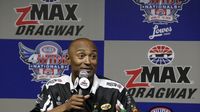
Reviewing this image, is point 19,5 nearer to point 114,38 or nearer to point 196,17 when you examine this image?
point 114,38

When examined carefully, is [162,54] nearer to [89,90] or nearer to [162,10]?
[162,10]

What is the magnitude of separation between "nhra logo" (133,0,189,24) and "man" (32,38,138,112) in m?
0.87

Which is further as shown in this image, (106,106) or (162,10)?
(162,10)

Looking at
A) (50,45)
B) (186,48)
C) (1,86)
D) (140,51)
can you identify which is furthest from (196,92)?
(1,86)

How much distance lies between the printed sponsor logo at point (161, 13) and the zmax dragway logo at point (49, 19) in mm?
376

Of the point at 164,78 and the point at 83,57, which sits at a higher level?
the point at 83,57

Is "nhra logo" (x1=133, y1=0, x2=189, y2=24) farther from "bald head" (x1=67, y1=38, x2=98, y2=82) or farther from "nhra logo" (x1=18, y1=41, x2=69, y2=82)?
"bald head" (x1=67, y1=38, x2=98, y2=82)

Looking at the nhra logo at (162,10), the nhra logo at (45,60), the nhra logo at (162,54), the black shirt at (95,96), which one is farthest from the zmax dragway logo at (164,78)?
the black shirt at (95,96)

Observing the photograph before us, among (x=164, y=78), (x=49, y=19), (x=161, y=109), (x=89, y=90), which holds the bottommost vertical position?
(x=161, y=109)

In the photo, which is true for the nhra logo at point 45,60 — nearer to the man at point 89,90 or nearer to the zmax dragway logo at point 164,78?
the zmax dragway logo at point 164,78

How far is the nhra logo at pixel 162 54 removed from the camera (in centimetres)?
212

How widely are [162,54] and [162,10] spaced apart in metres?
0.24

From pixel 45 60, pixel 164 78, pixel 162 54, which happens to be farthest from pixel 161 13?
pixel 45 60

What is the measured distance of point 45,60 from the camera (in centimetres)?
219
